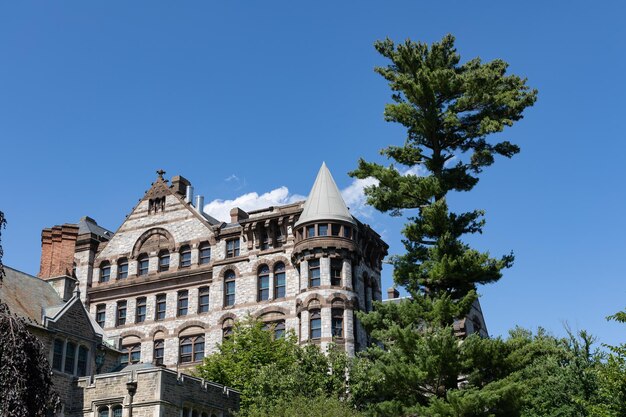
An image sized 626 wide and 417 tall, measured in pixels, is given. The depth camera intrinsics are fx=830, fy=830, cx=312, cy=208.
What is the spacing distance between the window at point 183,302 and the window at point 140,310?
2.70 m

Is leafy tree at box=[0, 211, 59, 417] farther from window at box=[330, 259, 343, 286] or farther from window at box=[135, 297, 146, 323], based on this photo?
window at box=[135, 297, 146, 323]

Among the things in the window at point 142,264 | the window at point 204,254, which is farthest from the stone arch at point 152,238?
the window at point 204,254

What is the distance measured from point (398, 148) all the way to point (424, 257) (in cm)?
491

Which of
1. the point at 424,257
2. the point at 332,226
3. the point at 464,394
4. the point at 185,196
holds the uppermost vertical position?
the point at 185,196

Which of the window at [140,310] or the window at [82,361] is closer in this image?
the window at [82,361]

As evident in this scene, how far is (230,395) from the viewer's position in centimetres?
4094

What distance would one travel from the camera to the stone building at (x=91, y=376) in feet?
120

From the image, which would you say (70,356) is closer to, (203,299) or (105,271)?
(203,299)

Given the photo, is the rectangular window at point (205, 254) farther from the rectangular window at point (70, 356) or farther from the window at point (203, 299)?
the rectangular window at point (70, 356)

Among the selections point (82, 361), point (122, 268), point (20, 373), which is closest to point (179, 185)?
point (122, 268)

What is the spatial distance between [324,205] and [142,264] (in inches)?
582

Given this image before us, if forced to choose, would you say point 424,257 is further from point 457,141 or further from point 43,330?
point 43,330

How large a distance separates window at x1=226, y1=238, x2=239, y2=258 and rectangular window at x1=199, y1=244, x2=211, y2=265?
5.09 feet

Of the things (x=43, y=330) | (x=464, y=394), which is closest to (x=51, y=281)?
(x=43, y=330)
